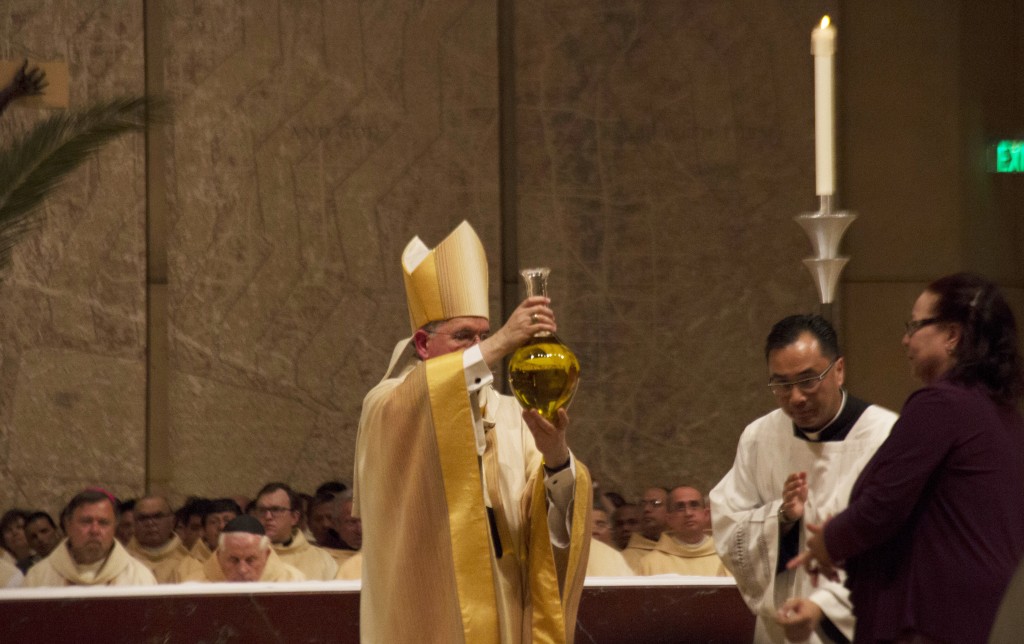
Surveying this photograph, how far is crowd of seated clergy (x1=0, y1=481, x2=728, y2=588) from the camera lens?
638 centimetres

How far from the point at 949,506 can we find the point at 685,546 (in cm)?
387

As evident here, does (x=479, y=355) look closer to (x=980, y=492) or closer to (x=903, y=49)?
(x=980, y=492)

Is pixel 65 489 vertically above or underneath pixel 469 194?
underneath

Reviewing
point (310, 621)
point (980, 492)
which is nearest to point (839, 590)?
point (980, 492)

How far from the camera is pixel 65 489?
835 centimetres

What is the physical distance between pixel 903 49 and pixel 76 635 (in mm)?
6288

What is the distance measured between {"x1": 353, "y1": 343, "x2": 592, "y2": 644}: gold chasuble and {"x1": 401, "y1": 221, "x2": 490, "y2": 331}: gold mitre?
0.21m

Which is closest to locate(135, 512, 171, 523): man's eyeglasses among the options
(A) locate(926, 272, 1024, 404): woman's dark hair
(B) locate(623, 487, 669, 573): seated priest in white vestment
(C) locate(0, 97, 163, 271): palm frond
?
(B) locate(623, 487, 669, 573): seated priest in white vestment

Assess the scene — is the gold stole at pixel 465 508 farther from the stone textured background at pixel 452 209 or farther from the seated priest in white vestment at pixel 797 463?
the stone textured background at pixel 452 209

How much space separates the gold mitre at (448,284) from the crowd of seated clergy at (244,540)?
7.90 feet

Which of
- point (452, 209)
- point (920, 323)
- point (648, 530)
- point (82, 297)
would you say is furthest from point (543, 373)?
point (82, 297)

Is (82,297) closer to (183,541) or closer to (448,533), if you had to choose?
(183,541)

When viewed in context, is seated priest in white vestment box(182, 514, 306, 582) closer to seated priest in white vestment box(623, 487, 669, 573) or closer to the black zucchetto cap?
the black zucchetto cap

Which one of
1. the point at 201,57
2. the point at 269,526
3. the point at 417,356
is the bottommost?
the point at 269,526
